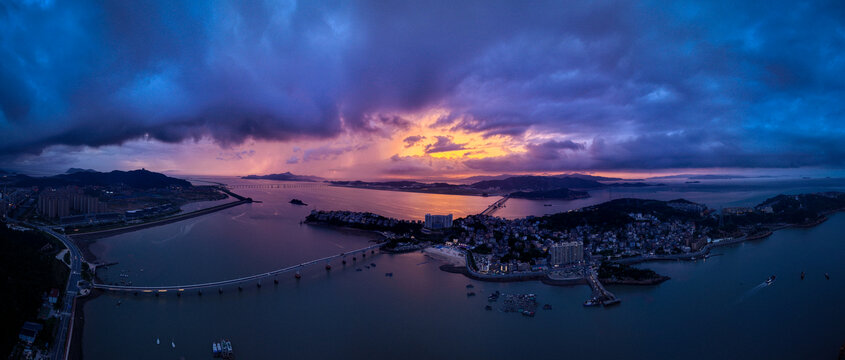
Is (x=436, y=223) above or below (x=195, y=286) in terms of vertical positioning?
above

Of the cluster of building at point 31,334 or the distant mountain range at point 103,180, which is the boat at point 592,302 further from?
the distant mountain range at point 103,180

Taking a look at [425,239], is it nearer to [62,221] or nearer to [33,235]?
[33,235]

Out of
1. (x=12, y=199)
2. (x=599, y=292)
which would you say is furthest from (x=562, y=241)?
(x=12, y=199)

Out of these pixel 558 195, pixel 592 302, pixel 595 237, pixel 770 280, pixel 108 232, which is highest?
pixel 558 195

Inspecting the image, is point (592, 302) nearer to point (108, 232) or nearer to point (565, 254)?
point (565, 254)

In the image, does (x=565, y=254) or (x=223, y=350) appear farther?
(x=565, y=254)

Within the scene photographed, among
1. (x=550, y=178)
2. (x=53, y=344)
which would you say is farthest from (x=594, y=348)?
(x=550, y=178)

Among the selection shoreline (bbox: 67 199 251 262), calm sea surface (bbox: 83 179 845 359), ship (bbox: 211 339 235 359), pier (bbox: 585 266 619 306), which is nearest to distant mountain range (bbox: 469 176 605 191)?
calm sea surface (bbox: 83 179 845 359)

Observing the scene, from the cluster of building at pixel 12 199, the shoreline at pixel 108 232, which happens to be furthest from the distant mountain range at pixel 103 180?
the shoreline at pixel 108 232
